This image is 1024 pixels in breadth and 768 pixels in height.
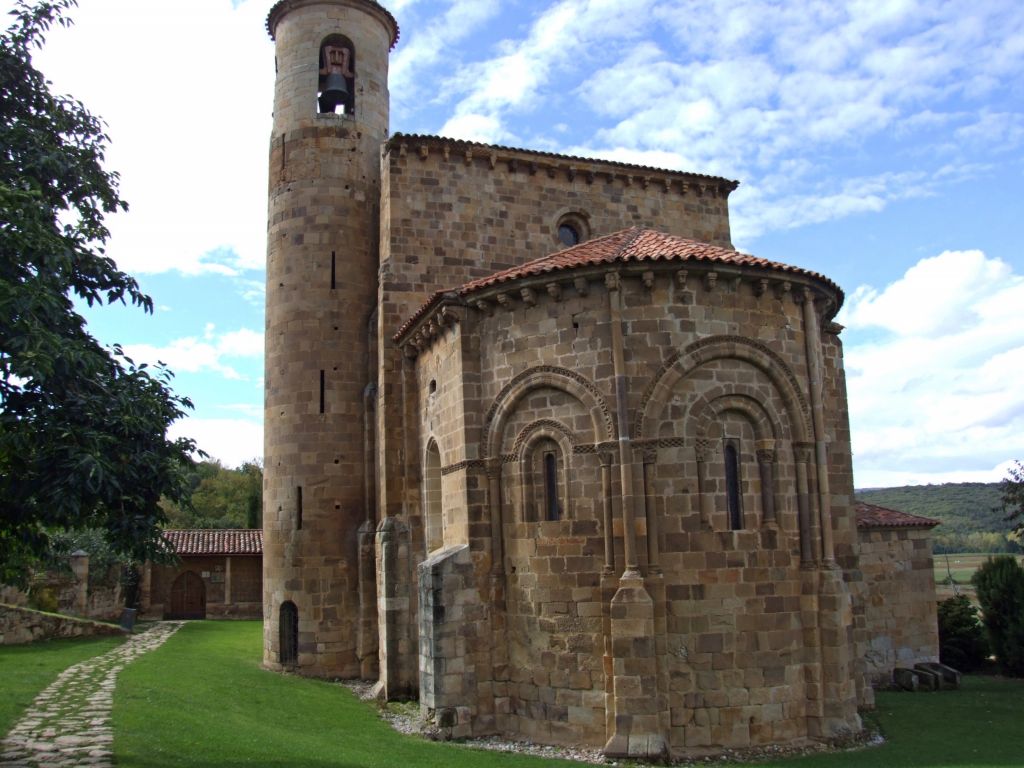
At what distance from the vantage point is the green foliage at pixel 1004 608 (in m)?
19.9

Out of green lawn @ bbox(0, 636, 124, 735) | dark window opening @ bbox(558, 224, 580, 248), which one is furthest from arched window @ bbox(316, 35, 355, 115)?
green lawn @ bbox(0, 636, 124, 735)

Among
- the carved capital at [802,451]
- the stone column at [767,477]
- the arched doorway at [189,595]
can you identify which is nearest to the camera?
the stone column at [767,477]

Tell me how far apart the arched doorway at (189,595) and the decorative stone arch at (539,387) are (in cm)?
2391

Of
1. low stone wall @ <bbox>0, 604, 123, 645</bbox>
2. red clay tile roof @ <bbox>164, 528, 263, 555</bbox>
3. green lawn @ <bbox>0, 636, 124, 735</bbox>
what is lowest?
green lawn @ <bbox>0, 636, 124, 735</bbox>

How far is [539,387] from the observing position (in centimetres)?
1291

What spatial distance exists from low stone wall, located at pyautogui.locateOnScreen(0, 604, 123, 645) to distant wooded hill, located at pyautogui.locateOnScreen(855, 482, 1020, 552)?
7558 centimetres

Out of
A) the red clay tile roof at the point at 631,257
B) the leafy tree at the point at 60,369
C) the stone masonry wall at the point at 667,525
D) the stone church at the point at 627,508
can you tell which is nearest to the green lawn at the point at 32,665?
the leafy tree at the point at 60,369

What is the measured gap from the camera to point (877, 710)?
49.2 feet

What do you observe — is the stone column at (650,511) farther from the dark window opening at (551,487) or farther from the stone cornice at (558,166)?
the stone cornice at (558,166)

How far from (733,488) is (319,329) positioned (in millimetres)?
10540

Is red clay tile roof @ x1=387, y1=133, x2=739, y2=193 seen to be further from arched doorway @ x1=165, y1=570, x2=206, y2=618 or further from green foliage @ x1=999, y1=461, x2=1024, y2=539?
arched doorway @ x1=165, y1=570, x2=206, y2=618

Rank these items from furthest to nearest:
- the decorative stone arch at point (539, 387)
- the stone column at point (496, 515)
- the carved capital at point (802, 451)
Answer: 1. the stone column at point (496, 515)
2. the carved capital at point (802, 451)
3. the decorative stone arch at point (539, 387)

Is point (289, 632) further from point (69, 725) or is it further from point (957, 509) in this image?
point (957, 509)

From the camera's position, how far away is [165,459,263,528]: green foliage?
1855 inches
